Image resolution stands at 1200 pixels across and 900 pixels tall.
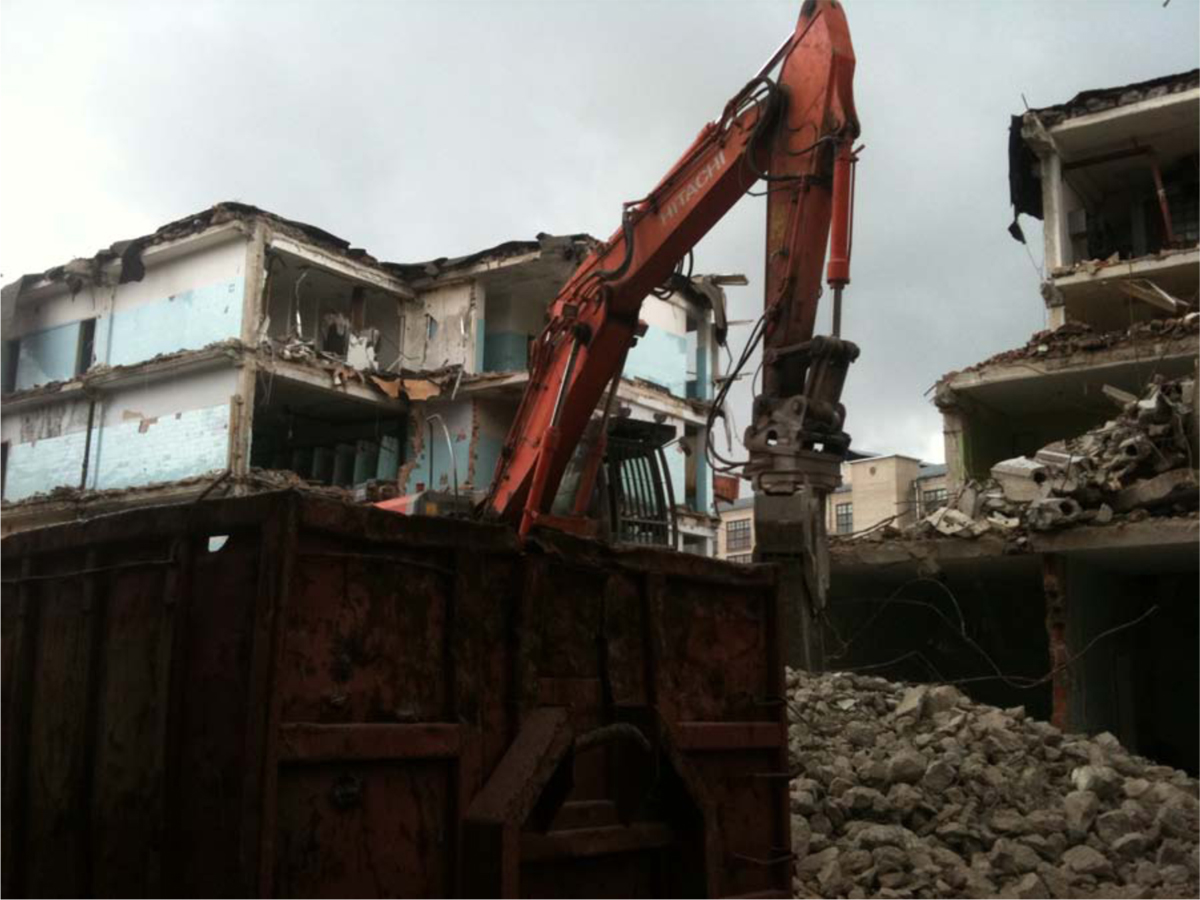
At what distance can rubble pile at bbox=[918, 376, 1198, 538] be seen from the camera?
1488 cm

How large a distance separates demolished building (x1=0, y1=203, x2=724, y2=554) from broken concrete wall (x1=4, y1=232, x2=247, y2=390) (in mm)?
48

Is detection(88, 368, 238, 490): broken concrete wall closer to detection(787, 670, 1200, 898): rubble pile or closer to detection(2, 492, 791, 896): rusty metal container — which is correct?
detection(787, 670, 1200, 898): rubble pile

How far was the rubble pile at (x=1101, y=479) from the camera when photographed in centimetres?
1488

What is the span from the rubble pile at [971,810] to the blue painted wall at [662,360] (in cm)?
1888

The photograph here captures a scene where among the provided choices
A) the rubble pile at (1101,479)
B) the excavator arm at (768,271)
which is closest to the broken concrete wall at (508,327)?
the rubble pile at (1101,479)

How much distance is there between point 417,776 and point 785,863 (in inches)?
81.8

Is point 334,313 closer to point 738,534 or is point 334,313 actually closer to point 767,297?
point 767,297

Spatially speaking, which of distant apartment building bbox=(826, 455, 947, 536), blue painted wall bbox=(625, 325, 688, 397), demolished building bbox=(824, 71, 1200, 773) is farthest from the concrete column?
distant apartment building bbox=(826, 455, 947, 536)

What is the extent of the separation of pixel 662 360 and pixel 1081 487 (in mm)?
15592

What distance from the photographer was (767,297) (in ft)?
32.5

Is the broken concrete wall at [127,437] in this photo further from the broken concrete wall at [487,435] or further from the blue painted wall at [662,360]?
the blue painted wall at [662,360]

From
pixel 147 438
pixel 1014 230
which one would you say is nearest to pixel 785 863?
pixel 147 438

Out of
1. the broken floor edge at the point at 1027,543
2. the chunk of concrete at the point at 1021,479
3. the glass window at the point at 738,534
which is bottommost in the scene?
the broken floor edge at the point at 1027,543

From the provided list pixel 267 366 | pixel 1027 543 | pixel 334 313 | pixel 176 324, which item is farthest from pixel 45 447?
pixel 1027 543
